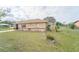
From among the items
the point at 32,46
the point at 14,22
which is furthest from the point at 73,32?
the point at 14,22

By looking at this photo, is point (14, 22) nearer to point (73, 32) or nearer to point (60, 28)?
point (60, 28)

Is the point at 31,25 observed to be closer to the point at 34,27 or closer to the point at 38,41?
the point at 34,27

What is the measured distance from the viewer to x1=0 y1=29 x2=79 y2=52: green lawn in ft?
5.48

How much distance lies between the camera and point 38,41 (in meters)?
1.69

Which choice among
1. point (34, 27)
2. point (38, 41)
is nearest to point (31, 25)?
point (34, 27)

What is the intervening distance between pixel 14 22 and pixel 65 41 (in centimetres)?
49

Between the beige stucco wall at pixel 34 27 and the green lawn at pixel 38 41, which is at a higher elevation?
the beige stucco wall at pixel 34 27

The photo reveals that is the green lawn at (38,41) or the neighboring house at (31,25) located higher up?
the neighboring house at (31,25)

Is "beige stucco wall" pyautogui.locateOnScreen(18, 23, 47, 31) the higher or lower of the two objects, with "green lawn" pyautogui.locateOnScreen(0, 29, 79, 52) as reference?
higher

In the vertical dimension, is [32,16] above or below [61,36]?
above

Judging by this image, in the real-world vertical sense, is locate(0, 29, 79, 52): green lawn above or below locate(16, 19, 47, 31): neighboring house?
below

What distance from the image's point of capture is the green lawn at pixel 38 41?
1.67 meters
